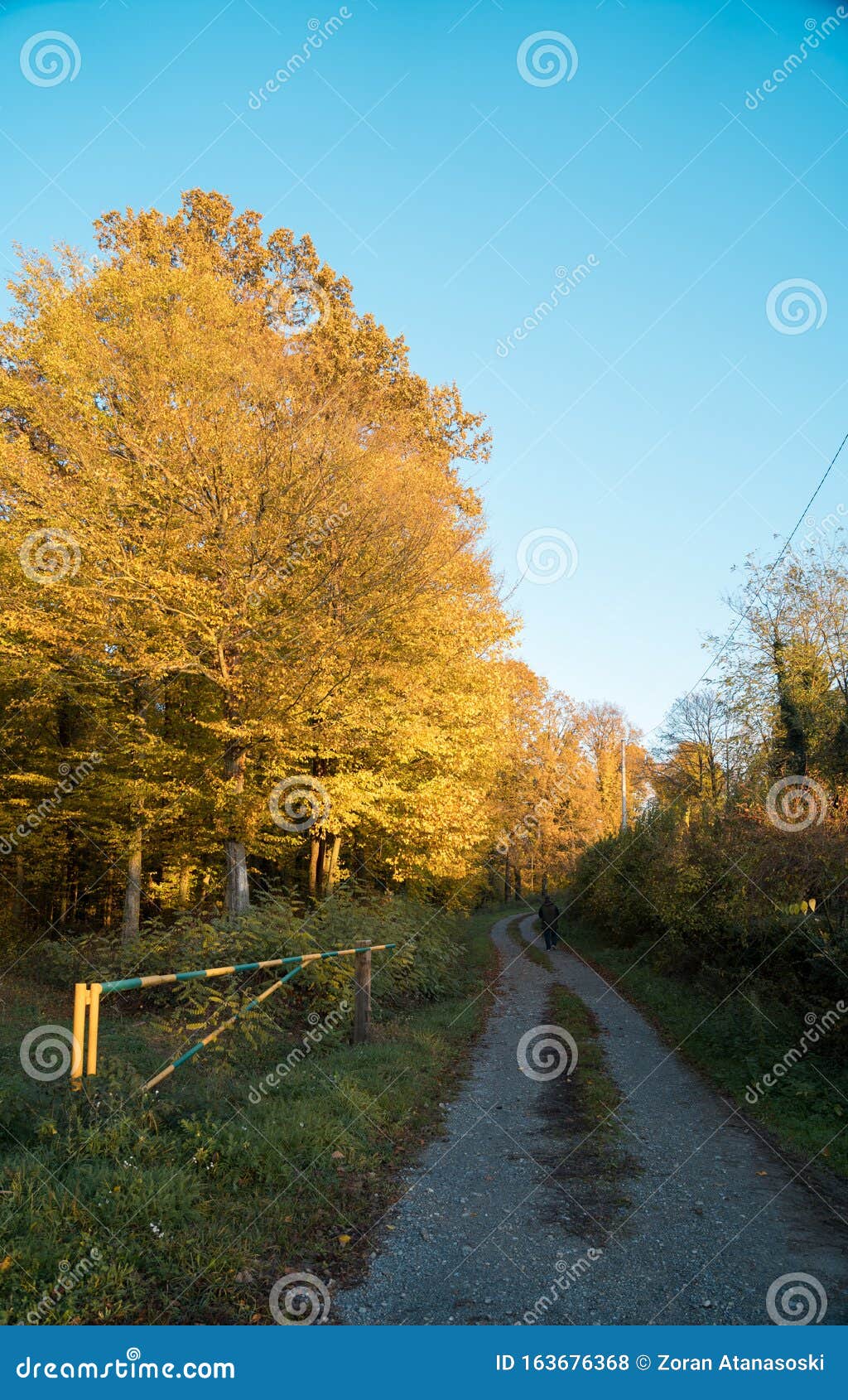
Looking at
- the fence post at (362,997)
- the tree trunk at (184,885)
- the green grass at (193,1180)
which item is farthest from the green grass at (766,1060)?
the tree trunk at (184,885)

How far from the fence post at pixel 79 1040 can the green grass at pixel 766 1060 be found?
598 cm

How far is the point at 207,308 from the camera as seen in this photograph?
52.1 feet

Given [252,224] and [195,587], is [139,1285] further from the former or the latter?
[252,224]

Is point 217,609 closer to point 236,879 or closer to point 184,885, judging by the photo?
point 236,879

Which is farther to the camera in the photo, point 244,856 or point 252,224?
point 252,224

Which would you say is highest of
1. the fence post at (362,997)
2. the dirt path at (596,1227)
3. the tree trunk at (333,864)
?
the dirt path at (596,1227)

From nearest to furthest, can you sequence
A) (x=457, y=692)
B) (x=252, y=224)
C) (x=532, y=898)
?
(x=457, y=692), (x=252, y=224), (x=532, y=898)

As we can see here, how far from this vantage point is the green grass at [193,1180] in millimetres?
4066

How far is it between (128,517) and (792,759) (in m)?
15.6

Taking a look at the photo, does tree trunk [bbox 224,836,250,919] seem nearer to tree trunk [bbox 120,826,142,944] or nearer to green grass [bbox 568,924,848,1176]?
tree trunk [bbox 120,826,142,944]

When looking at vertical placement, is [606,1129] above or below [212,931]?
above

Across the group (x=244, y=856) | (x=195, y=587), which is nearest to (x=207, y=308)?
(x=195, y=587)

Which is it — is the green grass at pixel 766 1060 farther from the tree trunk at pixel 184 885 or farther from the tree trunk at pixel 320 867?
the tree trunk at pixel 184 885

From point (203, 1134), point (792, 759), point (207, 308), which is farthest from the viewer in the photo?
point (792, 759)
